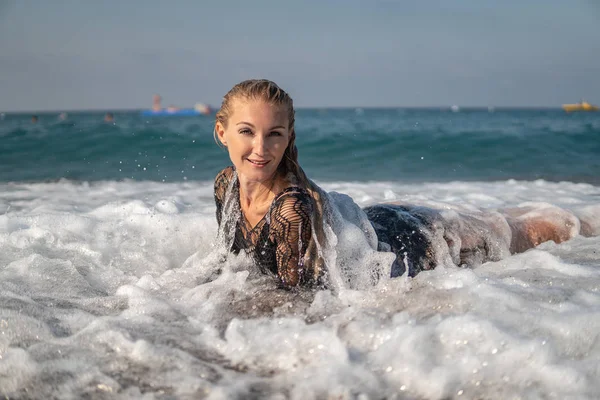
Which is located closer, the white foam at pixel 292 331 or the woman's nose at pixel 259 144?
the white foam at pixel 292 331

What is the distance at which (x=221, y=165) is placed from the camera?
12.8 m

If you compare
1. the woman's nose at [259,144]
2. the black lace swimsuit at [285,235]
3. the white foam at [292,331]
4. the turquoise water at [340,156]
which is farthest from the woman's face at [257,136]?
the turquoise water at [340,156]

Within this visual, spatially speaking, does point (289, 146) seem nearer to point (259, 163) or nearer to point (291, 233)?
point (259, 163)

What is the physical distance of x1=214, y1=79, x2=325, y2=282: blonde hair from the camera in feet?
11.0

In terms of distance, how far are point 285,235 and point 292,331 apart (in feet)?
2.11

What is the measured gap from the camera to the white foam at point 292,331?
243 cm

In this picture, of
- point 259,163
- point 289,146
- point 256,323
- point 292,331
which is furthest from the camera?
point 289,146

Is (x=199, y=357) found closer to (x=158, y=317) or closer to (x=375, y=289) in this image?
(x=158, y=317)

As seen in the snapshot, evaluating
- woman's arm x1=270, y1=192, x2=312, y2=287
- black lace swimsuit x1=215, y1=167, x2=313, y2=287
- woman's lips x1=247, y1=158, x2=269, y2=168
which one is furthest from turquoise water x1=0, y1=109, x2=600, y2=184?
woman's arm x1=270, y1=192, x2=312, y2=287

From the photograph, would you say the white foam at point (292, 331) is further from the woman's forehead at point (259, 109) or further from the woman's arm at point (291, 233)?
the woman's forehead at point (259, 109)

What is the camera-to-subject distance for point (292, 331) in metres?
2.82

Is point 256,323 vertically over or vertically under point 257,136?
under

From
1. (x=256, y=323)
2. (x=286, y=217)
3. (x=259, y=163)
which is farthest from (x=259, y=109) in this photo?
(x=256, y=323)

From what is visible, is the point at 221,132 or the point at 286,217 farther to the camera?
the point at 221,132
